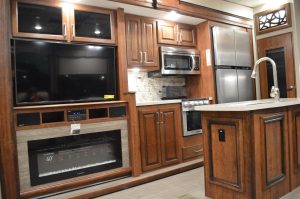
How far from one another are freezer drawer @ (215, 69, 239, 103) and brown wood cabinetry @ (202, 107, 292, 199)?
1.79 metres

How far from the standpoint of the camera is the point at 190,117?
3.91m

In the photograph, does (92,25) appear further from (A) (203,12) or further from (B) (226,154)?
(B) (226,154)

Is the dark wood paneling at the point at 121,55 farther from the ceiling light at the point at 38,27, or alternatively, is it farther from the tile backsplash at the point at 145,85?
the ceiling light at the point at 38,27

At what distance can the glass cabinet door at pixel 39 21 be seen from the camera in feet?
8.92

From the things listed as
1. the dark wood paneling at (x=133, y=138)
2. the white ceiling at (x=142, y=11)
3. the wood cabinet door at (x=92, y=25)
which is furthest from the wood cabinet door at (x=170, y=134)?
the white ceiling at (x=142, y=11)

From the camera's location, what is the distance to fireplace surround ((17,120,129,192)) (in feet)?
8.51

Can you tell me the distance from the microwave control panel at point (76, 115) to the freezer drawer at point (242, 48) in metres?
3.09

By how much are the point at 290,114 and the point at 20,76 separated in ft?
9.70

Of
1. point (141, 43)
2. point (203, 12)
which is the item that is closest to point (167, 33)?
point (141, 43)

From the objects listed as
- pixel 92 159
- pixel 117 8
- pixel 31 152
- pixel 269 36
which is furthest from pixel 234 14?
pixel 31 152

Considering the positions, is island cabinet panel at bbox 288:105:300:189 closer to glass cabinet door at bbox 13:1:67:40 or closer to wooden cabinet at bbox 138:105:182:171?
wooden cabinet at bbox 138:105:182:171

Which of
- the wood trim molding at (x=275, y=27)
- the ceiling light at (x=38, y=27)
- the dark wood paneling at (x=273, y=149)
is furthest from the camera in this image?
the wood trim molding at (x=275, y=27)

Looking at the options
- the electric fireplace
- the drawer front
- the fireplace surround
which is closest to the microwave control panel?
the fireplace surround

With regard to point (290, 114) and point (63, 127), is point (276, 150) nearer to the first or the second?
point (290, 114)
